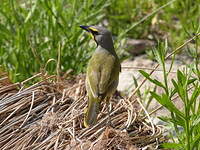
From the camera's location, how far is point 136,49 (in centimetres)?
728

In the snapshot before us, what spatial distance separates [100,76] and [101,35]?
460mm

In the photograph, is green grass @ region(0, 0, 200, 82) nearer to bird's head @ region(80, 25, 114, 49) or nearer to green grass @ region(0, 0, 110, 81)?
green grass @ region(0, 0, 110, 81)

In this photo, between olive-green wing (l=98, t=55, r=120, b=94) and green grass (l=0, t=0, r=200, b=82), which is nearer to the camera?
olive-green wing (l=98, t=55, r=120, b=94)

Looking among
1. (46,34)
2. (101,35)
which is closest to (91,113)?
(101,35)

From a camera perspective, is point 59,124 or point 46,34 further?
point 46,34

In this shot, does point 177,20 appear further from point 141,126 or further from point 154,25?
point 141,126

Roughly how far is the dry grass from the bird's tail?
0.15 feet

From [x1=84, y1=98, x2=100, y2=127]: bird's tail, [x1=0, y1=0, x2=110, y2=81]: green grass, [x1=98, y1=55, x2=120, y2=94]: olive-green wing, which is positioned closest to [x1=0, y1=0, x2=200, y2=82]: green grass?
[x1=0, y1=0, x2=110, y2=81]: green grass

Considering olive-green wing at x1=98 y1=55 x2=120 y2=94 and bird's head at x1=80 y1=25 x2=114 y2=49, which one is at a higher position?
bird's head at x1=80 y1=25 x2=114 y2=49

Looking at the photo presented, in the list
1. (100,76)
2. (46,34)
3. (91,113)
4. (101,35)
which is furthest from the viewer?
(46,34)

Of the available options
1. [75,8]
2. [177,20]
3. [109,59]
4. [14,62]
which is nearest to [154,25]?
[177,20]

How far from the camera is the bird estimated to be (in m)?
3.80

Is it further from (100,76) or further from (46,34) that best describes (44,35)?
(100,76)

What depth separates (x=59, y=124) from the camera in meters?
3.81
